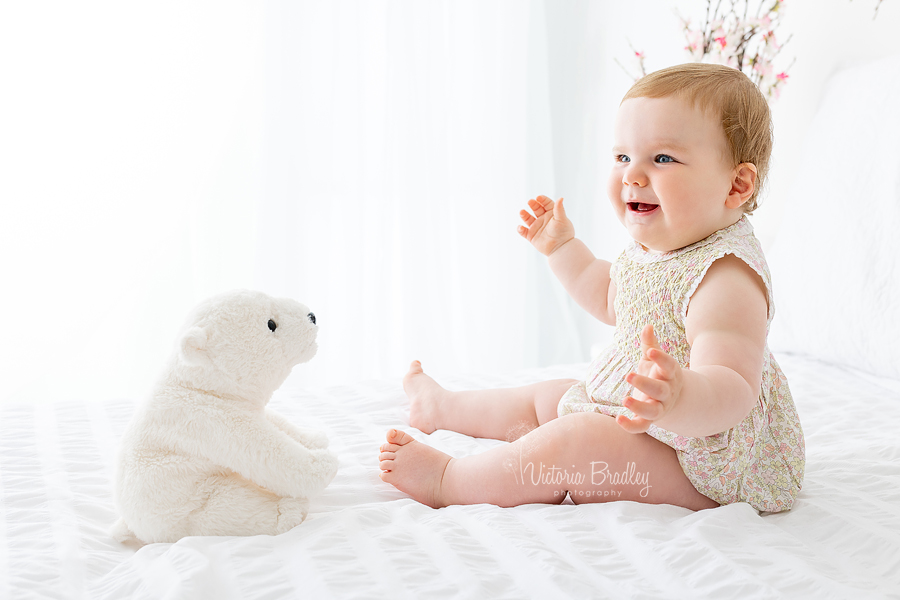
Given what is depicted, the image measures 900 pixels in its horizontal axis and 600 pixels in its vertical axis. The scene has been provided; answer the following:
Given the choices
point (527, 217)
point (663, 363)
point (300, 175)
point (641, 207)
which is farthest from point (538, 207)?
point (300, 175)

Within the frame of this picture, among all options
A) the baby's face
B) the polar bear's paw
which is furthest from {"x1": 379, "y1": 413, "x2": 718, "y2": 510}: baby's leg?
the baby's face

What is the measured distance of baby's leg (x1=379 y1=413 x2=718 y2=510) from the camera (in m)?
0.90

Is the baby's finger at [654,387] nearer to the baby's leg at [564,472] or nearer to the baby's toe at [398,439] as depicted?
the baby's leg at [564,472]

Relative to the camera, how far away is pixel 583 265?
1252 mm

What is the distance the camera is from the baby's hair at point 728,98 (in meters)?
0.93

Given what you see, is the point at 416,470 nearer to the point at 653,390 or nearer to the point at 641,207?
the point at 653,390

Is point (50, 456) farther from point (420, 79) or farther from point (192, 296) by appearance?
point (420, 79)

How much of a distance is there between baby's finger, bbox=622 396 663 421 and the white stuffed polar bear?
35 cm

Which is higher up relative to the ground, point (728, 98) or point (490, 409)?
point (728, 98)

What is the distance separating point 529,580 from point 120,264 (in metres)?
1.90

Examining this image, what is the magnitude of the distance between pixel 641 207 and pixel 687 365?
22cm

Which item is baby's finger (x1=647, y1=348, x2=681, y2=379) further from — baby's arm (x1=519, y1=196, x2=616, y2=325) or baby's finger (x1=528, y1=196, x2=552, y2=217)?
baby's finger (x1=528, y1=196, x2=552, y2=217)

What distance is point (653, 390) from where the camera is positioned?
0.70m

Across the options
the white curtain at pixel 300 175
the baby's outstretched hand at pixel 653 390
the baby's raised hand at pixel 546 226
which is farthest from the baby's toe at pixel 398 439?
the white curtain at pixel 300 175
